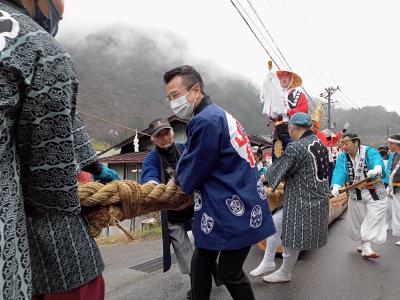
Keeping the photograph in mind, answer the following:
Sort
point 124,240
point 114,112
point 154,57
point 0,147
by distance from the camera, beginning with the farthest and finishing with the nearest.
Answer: point 154,57
point 114,112
point 124,240
point 0,147

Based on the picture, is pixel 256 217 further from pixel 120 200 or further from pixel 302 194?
pixel 302 194

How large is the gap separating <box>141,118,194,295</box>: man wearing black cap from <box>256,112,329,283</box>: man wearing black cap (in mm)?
1019

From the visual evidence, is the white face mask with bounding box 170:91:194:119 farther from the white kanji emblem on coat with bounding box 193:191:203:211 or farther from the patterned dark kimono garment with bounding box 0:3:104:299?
the patterned dark kimono garment with bounding box 0:3:104:299

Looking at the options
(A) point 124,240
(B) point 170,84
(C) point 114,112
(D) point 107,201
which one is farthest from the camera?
(C) point 114,112

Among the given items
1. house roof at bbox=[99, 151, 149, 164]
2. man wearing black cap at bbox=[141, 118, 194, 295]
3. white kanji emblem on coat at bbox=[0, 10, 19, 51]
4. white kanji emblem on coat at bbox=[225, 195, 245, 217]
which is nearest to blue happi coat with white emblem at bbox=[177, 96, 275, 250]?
white kanji emblem on coat at bbox=[225, 195, 245, 217]

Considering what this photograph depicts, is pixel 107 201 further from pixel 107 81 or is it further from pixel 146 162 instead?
pixel 107 81

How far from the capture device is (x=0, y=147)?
1019 millimetres

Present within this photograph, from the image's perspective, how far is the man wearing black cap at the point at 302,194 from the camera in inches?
139

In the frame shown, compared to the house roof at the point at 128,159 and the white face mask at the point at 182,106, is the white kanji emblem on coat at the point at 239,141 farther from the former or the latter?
the house roof at the point at 128,159

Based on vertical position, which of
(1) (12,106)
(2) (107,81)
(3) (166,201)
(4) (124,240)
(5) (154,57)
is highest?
(5) (154,57)

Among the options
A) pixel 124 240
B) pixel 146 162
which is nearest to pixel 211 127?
pixel 146 162

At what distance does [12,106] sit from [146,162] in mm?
2326

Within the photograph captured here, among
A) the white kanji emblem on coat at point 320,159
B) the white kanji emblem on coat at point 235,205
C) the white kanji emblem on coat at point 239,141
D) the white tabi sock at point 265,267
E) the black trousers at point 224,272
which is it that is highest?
the white kanji emblem on coat at point 239,141

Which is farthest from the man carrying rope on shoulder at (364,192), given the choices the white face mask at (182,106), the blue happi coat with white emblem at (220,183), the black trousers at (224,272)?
the white face mask at (182,106)
